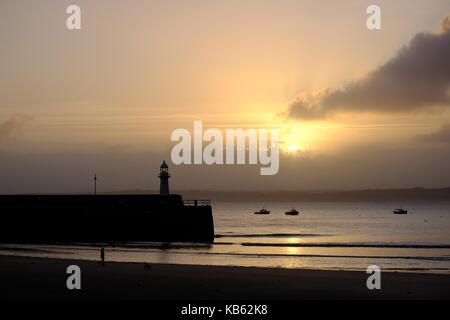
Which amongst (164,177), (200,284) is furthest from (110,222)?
(200,284)

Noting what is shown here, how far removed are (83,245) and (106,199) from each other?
20.1 feet

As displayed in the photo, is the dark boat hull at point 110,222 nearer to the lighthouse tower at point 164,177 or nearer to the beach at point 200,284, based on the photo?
the lighthouse tower at point 164,177

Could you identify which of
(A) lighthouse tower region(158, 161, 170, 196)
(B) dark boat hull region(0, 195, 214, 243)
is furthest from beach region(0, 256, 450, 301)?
(A) lighthouse tower region(158, 161, 170, 196)

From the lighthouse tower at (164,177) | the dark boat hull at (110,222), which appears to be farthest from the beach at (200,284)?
the lighthouse tower at (164,177)

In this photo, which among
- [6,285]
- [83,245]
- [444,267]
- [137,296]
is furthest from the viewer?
[83,245]

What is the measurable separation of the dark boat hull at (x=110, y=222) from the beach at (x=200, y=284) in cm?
2354

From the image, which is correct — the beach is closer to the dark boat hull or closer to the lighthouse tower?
the dark boat hull

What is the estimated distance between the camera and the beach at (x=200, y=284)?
20.1 meters

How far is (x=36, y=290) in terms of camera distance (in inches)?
815

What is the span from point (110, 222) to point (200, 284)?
32348 millimetres
